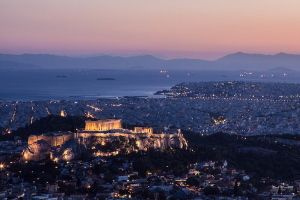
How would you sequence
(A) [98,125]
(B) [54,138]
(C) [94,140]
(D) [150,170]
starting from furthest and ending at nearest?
(A) [98,125] < (C) [94,140] < (B) [54,138] < (D) [150,170]

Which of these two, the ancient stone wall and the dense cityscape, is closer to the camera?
the dense cityscape

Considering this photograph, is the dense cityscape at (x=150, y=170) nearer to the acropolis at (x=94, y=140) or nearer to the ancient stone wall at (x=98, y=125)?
the acropolis at (x=94, y=140)

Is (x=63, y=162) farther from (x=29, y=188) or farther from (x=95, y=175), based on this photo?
(x=29, y=188)

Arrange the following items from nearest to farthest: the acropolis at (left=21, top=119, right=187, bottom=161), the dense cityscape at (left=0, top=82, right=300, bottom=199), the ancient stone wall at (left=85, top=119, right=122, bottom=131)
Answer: the dense cityscape at (left=0, top=82, right=300, bottom=199)
the acropolis at (left=21, top=119, right=187, bottom=161)
the ancient stone wall at (left=85, top=119, right=122, bottom=131)

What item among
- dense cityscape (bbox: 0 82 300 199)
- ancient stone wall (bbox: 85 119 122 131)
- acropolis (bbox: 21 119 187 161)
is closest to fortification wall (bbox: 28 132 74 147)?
acropolis (bbox: 21 119 187 161)

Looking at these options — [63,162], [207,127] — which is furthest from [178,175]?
[207,127]

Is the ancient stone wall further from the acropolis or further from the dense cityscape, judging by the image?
the dense cityscape

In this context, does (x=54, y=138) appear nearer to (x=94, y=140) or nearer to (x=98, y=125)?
(x=94, y=140)

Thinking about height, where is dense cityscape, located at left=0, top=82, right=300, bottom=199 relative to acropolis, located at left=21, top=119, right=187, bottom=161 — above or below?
below

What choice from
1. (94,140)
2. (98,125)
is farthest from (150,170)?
(98,125)

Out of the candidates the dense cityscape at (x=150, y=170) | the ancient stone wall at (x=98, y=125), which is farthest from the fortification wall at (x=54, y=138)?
the ancient stone wall at (x=98, y=125)

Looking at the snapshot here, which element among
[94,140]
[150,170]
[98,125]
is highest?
[98,125]

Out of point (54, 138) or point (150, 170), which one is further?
point (54, 138)
